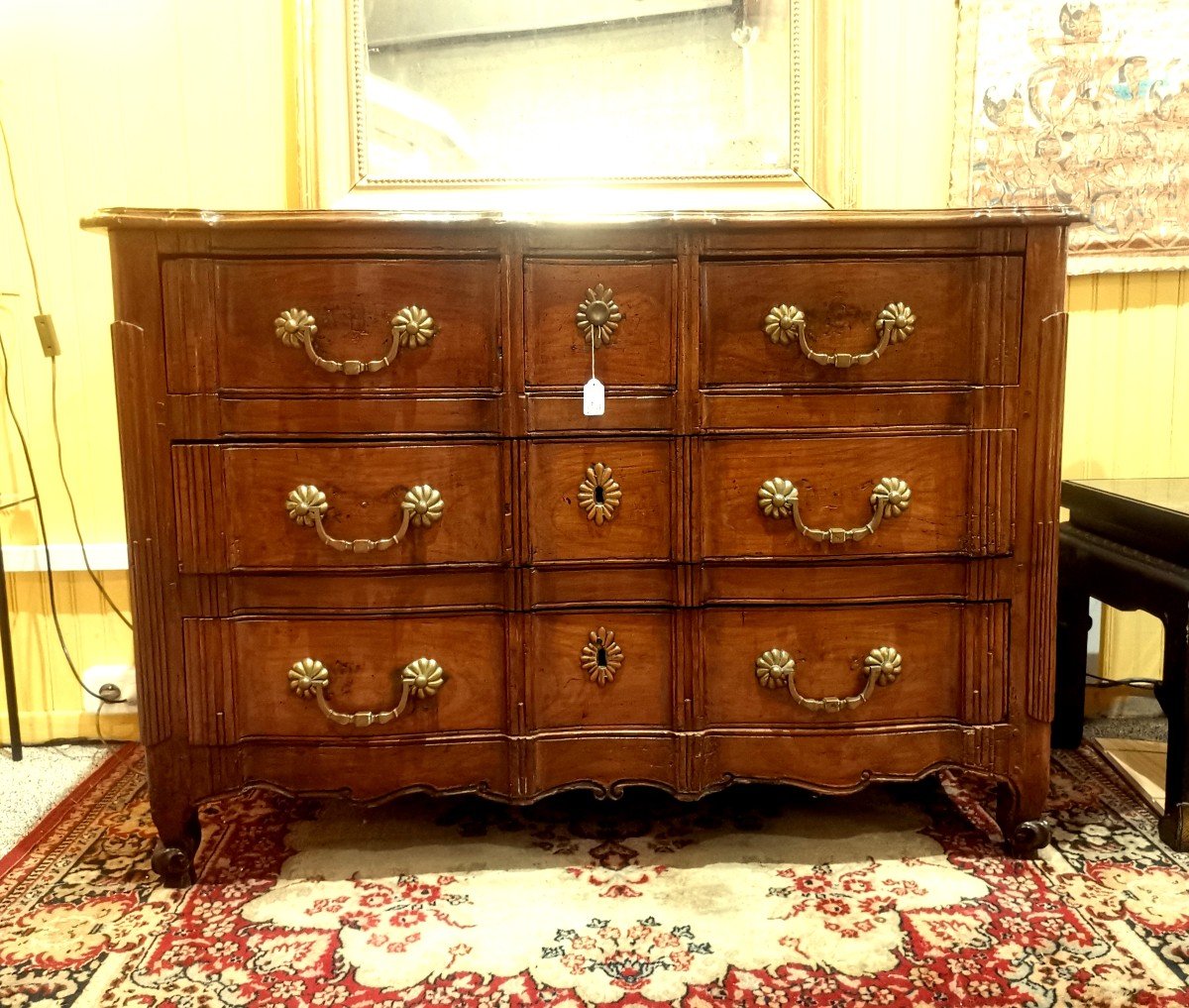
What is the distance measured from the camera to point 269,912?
1.43m

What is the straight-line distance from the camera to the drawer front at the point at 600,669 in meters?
1.47

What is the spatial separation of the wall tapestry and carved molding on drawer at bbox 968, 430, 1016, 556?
82 cm

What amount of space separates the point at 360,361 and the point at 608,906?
3.21ft

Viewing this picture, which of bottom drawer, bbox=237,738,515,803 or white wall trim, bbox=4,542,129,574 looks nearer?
bottom drawer, bbox=237,738,515,803

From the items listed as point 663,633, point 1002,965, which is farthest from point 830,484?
point 1002,965

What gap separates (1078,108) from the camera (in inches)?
78.1

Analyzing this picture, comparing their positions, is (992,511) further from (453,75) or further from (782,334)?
(453,75)

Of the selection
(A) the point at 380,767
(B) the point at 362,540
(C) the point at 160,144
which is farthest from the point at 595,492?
(C) the point at 160,144

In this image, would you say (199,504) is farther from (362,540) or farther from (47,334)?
(47,334)

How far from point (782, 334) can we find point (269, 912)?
4.15 ft

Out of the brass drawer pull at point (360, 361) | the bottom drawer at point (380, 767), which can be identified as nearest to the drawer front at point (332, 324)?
the brass drawer pull at point (360, 361)

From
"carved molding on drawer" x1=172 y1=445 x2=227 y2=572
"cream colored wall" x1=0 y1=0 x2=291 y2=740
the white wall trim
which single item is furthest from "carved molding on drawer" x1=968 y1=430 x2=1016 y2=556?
the white wall trim

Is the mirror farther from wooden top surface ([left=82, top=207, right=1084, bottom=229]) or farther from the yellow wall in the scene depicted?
wooden top surface ([left=82, top=207, right=1084, bottom=229])

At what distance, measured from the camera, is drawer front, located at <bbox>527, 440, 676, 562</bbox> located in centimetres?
143
